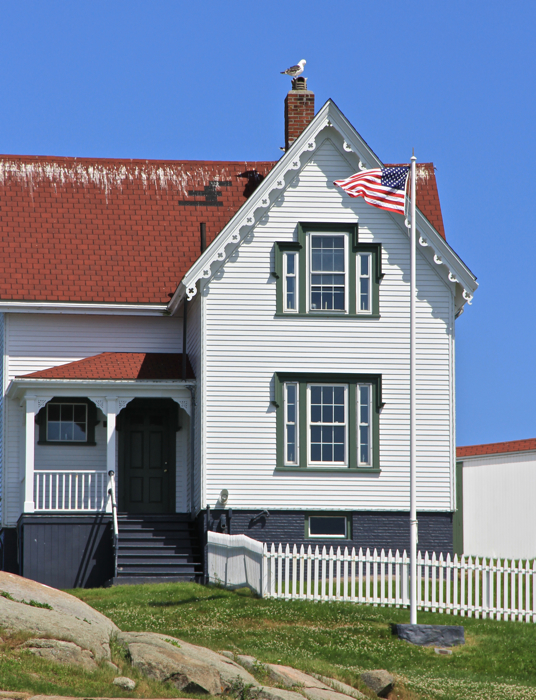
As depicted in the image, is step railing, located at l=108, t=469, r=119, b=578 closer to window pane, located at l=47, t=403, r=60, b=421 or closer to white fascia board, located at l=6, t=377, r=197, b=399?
white fascia board, located at l=6, t=377, r=197, b=399

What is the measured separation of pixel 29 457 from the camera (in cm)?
2423

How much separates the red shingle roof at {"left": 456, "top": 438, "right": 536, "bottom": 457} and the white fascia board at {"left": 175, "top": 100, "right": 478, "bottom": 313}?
31.1 feet

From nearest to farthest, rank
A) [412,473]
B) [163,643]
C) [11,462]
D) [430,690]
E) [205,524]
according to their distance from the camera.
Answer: [163,643], [430,690], [412,473], [205,524], [11,462]

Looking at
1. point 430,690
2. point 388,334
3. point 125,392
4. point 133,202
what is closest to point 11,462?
point 125,392

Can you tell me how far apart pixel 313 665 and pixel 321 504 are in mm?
8587

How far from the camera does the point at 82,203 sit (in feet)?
91.9

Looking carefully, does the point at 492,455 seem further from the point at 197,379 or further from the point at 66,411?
the point at 66,411

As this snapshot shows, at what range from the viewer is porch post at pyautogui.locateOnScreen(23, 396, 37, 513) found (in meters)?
24.0

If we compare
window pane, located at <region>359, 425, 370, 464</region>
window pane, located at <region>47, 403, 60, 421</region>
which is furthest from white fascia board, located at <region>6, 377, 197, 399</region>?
window pane, located at <region>359, 425, 370, 464</region>

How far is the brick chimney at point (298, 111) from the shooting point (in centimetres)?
2770

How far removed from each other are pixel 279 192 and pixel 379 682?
1269 cm

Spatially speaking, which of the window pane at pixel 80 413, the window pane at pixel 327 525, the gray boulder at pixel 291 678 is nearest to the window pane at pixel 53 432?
the window pane at pixel 80 413

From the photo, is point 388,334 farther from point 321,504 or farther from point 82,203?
point 82,203

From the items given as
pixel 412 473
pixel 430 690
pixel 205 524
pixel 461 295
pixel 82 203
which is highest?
pixel 82 203
